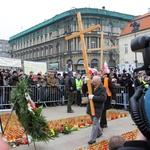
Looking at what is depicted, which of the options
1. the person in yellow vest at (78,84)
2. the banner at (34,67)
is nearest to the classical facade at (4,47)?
the banner at (34,67)

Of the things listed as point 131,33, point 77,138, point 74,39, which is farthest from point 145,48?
point 74,39

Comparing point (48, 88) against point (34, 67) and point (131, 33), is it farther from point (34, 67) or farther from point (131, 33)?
point (131, 33)

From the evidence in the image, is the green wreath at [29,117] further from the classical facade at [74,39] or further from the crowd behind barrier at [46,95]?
the classical facade at [74,39]

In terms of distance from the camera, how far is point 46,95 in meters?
13.7

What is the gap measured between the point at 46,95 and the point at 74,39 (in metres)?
47.0

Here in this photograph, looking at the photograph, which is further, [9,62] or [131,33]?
[131,33]

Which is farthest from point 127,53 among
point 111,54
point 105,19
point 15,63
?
point 15,63

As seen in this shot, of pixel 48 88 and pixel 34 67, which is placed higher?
pixel 34 67

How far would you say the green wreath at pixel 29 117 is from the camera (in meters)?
5.50

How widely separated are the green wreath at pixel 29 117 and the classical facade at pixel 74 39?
44.9 metres

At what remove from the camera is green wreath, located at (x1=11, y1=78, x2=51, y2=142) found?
217 inches

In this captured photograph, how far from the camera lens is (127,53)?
5253 centimetres

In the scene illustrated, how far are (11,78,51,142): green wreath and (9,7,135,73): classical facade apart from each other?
44.9m

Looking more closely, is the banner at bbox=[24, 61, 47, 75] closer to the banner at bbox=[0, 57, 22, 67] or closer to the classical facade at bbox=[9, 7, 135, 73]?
the banner at bbox=[0, 57, 22, 67]
